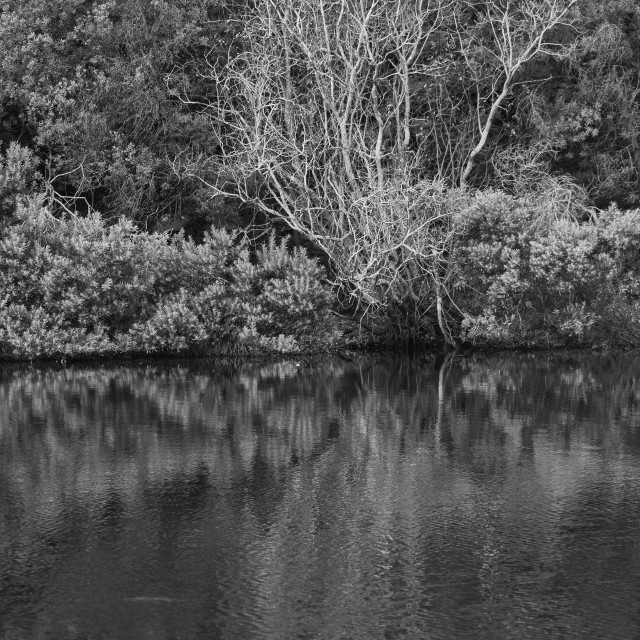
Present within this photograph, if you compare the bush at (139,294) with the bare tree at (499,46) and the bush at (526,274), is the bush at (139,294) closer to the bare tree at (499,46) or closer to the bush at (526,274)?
the bush at (526,274)

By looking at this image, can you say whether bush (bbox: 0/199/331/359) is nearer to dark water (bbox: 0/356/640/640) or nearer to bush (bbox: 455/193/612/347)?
A: bush (bbox: 455/193/612/347)

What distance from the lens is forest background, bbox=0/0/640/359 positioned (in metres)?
21.2

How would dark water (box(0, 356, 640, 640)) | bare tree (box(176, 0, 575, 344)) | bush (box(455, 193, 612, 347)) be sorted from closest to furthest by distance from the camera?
dark water (box(0, 356, 640, 640)) < bare tree (box(176, 0, 575, 344)) < bush (box(455, 193, 612, 347))

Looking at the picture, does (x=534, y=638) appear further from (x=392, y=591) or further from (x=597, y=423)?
(x=597, y=423)

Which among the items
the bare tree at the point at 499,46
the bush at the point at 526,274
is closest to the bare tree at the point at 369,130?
the bare tree at the point at 499,46

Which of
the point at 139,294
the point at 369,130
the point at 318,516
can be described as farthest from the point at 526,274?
the point at 318,516

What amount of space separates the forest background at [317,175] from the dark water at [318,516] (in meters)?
5.95

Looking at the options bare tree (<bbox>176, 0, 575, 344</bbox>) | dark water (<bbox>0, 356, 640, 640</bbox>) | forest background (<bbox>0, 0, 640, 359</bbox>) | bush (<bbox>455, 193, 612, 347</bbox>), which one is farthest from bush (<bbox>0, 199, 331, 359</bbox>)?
dark water (<bbox>0, 356, 640, 640</bbox>)

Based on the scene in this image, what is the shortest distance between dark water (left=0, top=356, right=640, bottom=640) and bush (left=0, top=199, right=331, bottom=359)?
4829 mm

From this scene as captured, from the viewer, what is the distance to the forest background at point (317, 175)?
69.6ft

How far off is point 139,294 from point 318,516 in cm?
1332

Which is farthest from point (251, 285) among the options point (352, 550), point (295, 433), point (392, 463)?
point (352, 550)

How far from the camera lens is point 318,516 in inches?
342

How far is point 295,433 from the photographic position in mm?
12500
